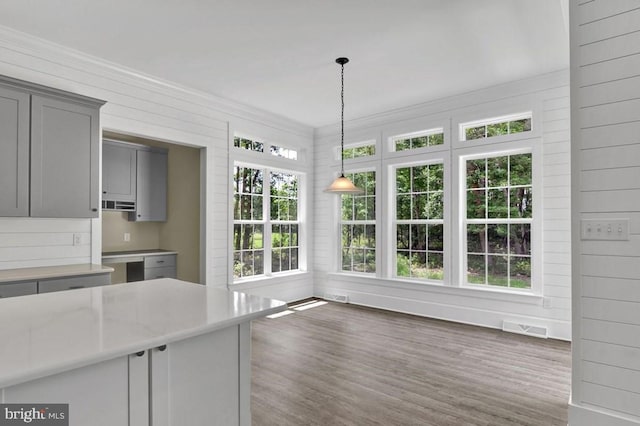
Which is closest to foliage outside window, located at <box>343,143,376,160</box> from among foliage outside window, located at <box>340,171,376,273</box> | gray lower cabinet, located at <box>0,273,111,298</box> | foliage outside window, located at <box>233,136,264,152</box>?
foliage outside window, located at <box>340,171,376,273</box>

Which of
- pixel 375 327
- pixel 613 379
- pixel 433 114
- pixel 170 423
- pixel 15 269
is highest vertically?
pixel 433 114

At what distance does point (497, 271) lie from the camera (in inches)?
186

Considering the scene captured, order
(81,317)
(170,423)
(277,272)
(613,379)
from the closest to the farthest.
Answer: (170,423), (81,317), (613,379), (277,272)

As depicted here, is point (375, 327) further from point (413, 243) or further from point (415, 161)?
point (415, 161)

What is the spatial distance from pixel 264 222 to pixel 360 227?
1.59 metres

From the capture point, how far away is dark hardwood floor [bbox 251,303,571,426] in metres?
2.53

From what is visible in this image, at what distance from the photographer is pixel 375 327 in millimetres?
4672

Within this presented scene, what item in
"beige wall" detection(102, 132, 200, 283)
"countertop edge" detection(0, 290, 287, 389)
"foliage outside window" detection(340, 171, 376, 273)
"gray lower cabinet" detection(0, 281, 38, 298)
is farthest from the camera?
"foliage outside window" detection(340, 171, 376, 273)

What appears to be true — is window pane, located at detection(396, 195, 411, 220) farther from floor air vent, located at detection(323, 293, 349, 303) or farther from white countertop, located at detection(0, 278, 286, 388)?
white countertop, located at detection(0, 278, 286, 388)

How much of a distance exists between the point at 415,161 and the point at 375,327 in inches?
95.9

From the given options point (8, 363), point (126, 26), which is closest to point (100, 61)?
point (126, 26)

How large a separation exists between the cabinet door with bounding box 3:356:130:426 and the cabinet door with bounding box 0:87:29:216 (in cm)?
264

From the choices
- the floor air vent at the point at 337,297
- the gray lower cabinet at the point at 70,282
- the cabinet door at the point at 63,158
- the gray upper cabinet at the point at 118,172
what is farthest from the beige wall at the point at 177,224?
the floor air vent at the point at 337,297

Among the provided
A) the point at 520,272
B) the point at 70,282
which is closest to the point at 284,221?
the point at 70,282
